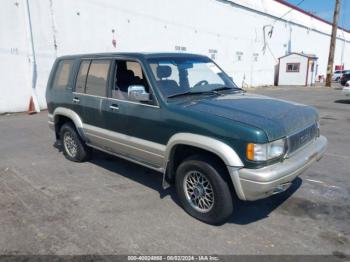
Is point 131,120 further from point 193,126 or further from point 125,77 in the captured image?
point 193,126

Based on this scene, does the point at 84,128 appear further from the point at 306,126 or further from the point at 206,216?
the point at 306,126

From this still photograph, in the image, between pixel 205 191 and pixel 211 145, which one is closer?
pixel 211 145

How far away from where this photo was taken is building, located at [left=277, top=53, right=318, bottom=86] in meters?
29.0

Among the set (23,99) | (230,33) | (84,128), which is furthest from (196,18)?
(84,128)

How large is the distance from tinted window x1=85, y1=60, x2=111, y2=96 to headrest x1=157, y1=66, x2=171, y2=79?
3.13 feet

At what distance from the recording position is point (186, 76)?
14.3 ft

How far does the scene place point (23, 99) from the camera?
1197 centimetres

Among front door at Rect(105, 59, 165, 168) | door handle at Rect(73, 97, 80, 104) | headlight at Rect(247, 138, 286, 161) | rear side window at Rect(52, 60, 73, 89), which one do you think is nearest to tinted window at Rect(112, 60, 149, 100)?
front door at Rect(105, 59, 165, 168)

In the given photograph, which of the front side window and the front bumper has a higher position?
the front side window

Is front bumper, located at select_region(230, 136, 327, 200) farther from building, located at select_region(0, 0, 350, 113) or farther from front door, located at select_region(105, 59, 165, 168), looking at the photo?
Result: building, located at select_region(0, 0, 350, 113)

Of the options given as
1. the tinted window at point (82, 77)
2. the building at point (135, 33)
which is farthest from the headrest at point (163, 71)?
the building at point (135, 33)

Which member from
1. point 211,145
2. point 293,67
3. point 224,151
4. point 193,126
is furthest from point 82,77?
point 293,67

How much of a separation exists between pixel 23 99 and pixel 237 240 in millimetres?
11128

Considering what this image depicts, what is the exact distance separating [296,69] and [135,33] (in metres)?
19.4
